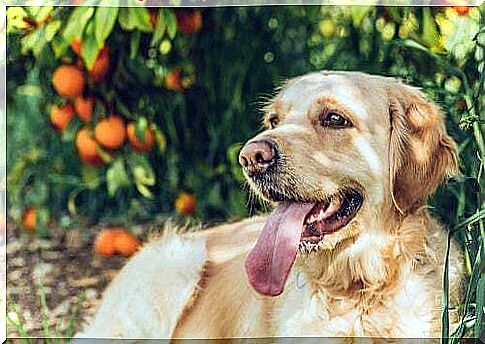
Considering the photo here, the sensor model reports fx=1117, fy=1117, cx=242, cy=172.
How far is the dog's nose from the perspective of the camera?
266 cm

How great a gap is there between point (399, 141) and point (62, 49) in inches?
33.8

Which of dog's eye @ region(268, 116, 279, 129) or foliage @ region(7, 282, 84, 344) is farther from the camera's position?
foliage @ region(7, 282, 84, 344)

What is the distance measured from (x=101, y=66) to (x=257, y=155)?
450 millimetres

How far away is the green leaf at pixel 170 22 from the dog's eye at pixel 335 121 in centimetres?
43

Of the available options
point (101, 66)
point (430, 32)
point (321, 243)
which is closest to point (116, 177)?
point (101, 66)

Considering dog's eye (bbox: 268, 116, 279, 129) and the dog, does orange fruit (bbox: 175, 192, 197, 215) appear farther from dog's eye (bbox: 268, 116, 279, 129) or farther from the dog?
dog's eye (bbox: 268, 116, 279, 129)

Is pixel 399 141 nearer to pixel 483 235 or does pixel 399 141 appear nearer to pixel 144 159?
pixel 483 235

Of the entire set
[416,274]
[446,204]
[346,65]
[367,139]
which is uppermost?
[346,65]

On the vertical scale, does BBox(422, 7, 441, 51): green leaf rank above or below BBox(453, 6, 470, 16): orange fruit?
below

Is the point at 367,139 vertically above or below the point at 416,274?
above

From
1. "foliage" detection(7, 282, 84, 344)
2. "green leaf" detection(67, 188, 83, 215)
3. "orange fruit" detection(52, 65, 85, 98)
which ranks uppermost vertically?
"orange fruit" detection(52, 65, 85, 98)

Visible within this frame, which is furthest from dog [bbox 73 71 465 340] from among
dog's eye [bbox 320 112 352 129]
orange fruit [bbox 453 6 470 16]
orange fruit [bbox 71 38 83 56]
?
orange fruit [bbox 71 38 83 56]

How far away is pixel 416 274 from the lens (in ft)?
8.95

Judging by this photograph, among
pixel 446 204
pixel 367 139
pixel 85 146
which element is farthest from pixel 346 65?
pixel 85 146
